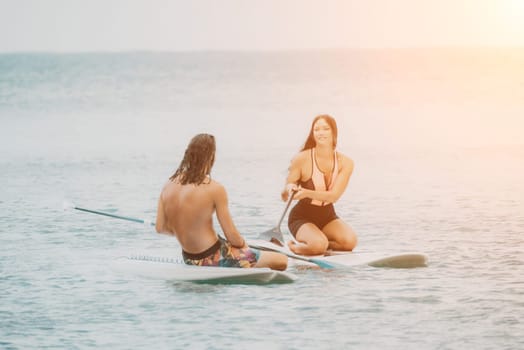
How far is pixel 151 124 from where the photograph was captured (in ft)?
62.8

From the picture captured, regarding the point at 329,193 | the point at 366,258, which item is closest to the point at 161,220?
the point at 329,193

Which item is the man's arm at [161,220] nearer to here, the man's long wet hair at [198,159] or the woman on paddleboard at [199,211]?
the woman on paddleboard at [199,211]

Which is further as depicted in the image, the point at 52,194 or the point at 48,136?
the point at 48,136

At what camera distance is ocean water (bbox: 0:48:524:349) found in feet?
18.9

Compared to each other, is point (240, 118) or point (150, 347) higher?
point (240, 118)

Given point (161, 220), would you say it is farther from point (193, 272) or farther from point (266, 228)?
point (266, 228)

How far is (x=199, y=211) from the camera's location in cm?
609

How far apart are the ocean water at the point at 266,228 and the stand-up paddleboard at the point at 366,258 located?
0.07m

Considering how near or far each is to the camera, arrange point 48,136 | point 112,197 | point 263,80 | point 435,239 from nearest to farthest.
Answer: point 435,239 → point 112,197 → point 48,136 → point 263,80

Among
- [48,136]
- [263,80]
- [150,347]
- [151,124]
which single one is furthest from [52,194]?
[263,80]

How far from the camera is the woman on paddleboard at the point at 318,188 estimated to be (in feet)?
21.7

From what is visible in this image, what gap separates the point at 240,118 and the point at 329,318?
46.1ft

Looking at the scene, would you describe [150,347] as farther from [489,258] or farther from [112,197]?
[112,197]

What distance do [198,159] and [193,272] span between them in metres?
0.55
